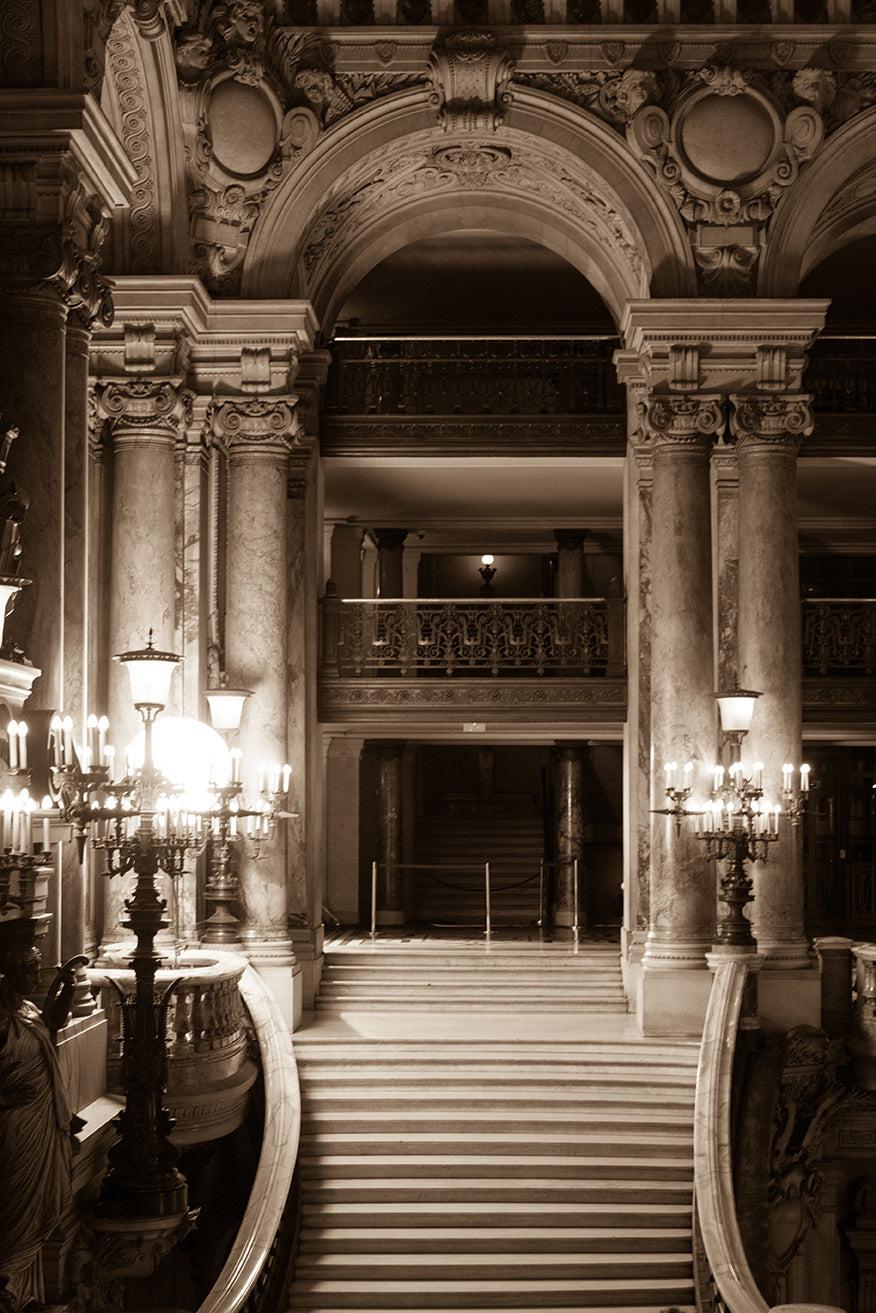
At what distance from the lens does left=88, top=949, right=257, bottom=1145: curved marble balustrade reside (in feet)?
34.2

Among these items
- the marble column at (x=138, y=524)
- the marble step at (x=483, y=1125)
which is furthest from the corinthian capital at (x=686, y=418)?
the marble step at (x=483, y=1125)

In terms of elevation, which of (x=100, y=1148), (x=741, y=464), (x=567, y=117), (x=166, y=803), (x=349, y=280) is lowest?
(x=100, y=1148)

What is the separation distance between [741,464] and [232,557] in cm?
492

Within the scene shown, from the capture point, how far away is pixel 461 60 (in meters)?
14.0

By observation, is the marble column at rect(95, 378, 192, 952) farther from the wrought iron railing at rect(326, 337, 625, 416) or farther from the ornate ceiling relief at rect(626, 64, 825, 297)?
the ornate ceiling relief at rect(626, 64, 825, 297)

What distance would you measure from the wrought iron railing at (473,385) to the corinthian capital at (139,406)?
11.1 ft

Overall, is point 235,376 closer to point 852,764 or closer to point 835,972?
point 835,972

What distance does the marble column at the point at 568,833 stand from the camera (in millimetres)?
20297

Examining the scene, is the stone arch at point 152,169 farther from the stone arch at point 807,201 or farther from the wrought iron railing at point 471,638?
the stone arch at point 807,201

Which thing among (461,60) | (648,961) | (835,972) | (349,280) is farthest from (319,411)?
(835,972)

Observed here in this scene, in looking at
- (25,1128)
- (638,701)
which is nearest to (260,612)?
(638,701)

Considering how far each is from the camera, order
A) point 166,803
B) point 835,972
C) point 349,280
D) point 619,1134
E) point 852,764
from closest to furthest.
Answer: point 166,803, point 619,1134, point 835,972, point 349,280, point 852,764

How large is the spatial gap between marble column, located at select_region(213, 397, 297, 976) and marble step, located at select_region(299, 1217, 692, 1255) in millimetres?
3495

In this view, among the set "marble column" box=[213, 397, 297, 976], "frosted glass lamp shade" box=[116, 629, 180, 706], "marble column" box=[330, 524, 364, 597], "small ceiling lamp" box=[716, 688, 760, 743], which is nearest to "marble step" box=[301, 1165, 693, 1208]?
"marble column" box=[213, 397, 297, 976]
